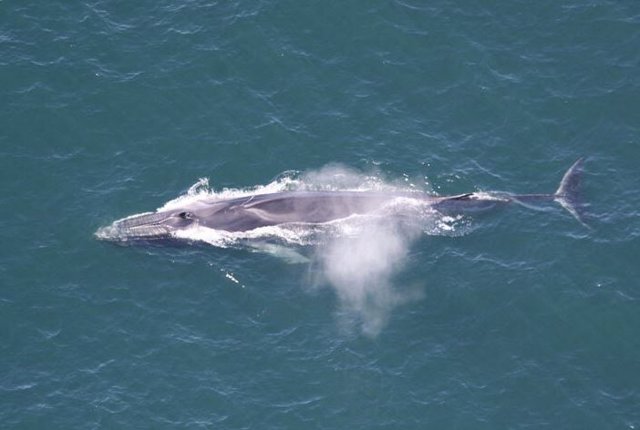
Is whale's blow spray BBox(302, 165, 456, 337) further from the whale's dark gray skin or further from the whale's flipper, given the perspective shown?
the whale's flipper

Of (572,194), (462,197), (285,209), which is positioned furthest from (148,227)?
(572,194)

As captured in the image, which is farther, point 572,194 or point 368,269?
point 572,194

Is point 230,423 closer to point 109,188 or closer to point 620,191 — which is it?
point 109,188

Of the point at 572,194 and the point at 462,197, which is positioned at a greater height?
the point at 572,194

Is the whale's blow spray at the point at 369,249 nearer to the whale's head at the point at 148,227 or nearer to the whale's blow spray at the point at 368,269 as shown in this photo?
the whale's blow spray at the point at 368,269

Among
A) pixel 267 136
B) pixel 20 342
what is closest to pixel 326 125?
pixel 267 136

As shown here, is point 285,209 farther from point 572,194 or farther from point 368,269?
point 572,194

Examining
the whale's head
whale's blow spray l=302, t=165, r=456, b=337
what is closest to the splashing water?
whale's blow spray l=302, t=165, r=456, b=337
